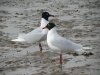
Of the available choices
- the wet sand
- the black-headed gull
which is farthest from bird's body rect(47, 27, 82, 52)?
the wet sand

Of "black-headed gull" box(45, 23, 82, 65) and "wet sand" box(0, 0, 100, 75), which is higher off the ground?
"black-headed gull" box(45, 23, 82, 65)

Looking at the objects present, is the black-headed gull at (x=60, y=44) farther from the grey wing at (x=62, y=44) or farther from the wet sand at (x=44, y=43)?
the wet sand at (x=44, y=43)

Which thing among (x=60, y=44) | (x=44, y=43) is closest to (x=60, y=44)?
(x=60, y=44)

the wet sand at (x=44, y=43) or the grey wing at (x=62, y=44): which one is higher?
the grey wing at (x=62, y=44)

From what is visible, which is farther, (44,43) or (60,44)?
(44,43)

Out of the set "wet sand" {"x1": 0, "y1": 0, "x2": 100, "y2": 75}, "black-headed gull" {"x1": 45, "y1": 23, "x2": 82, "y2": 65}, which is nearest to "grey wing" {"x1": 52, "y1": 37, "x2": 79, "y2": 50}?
"black-headed gull" {"x1": 45, "y1": 23, "x2": 82, "y2": 65}

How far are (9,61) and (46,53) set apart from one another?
1.91m

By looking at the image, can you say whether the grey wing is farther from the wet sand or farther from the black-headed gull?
the wet sand

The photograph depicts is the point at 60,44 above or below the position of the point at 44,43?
above

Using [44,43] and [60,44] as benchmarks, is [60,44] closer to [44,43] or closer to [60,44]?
[60,44]

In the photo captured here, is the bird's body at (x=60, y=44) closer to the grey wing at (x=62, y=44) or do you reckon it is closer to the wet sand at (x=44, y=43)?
the grey wing at (x=62, y=44)

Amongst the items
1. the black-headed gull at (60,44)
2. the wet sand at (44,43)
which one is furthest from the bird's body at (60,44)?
the wet sand at (44,43)

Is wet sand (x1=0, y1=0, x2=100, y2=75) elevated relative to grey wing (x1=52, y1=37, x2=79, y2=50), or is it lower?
lower

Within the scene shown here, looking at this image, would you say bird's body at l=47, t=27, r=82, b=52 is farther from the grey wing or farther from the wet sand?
the wet sand
